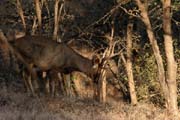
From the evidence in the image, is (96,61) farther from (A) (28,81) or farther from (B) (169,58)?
(B) (169,58)

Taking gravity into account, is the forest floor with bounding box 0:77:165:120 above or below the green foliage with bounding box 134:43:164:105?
below

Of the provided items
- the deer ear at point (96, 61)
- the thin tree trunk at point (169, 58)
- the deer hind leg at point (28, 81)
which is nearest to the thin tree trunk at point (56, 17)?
the deer ear at point (96, 61)

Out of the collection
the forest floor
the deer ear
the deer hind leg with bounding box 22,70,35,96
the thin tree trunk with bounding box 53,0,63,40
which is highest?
the thin tree trunk with bounding box 53,0,63,40

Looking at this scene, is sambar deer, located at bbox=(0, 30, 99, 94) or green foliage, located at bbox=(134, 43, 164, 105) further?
green foliage, located at bbox=(134, 43, 164, 105)

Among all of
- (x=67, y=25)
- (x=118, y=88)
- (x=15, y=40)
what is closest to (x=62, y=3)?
(x=67, y=25)

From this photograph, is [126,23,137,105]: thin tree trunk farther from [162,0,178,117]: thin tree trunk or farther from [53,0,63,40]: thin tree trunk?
[162,0,178,117]: thin tree trunk

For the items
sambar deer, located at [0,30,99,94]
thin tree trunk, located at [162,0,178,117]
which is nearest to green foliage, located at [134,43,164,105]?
sambar deer, located at [0,30,99,94]

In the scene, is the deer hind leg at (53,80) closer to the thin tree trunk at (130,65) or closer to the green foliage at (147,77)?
the thin tree trunk at (130,65)

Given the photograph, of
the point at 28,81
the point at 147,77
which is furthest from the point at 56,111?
the point at 147,77

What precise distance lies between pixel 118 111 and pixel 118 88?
1225 cm

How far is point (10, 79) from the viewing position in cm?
2097

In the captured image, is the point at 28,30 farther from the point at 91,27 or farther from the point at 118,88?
the point at 118,88

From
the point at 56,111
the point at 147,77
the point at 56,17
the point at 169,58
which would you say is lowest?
the point at 56,111

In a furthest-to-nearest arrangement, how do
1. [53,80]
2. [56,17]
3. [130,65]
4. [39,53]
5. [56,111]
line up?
[130,65] → [56,17] → [53,80] → [39,53] → [56,111]
